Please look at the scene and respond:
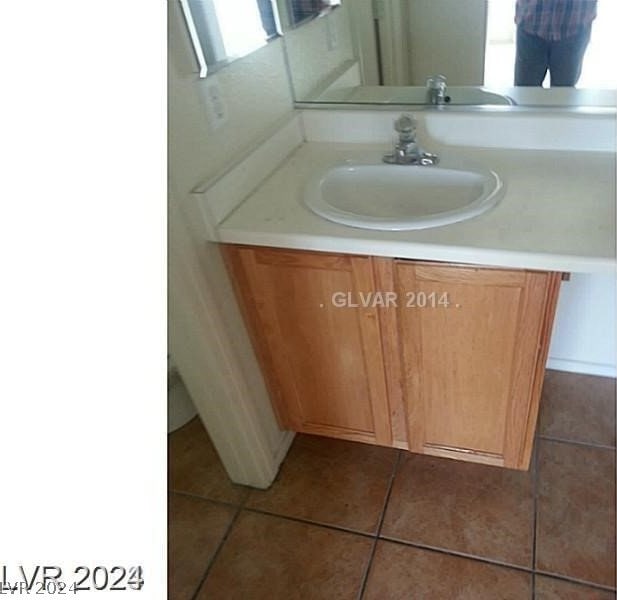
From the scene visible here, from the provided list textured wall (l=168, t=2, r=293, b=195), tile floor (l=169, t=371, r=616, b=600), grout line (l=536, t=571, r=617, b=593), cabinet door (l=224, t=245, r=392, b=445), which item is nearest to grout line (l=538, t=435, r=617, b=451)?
tile floor (l=169, t=371, r=616, b=600)

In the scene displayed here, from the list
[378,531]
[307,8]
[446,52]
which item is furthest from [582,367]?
[307,8]

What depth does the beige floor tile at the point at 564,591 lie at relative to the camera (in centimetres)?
123

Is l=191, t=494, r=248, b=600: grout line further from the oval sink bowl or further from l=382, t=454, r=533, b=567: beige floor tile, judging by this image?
the oval sink bowl

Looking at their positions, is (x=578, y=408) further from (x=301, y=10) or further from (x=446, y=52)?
(x=301, y=10)

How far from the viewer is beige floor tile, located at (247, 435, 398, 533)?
4.89 feet

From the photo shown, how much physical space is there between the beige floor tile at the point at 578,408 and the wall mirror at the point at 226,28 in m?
1.40

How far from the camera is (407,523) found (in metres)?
1.44

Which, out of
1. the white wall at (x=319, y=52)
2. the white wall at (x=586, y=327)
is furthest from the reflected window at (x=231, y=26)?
the white wall at (x=586, y=327)

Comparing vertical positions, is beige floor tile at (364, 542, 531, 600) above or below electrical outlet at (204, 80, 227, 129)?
below

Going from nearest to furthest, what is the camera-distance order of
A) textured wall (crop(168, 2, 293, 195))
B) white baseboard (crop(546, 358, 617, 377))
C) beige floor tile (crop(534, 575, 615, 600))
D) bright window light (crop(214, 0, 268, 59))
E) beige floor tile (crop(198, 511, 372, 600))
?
1. textured wall (crop(168, 2, 293, 195))
2. bright window light (crop(214, 0, 268, 59))
3. beige floor tile (crop(534, 575, 615, 600))
4. beige floor tile (crop(198, 511, 372, 600))
5. white baseboard (crop(546, 358, 617, 377))

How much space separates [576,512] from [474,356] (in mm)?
610

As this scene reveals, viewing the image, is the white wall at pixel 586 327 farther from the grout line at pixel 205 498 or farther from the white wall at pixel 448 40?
the grout line at pixel 205 498

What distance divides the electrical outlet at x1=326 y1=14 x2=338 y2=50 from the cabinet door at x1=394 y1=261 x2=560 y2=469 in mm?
760

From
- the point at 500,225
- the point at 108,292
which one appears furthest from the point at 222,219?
the point at 108,292
